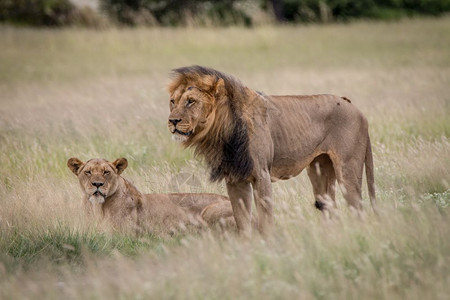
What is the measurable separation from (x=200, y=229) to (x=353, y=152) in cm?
140

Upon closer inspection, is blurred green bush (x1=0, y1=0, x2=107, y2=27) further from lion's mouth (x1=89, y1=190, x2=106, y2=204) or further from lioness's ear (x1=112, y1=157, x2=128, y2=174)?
lion's mouth (x1=89, y1=190, x2=106, y2=204)

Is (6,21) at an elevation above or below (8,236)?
below

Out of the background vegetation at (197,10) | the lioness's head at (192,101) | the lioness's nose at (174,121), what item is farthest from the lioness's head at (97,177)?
the background vegetation at (197,10)

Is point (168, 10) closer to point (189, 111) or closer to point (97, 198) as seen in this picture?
point (97, 198)

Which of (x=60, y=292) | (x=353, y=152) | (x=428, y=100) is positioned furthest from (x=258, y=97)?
(x=428, y=100)

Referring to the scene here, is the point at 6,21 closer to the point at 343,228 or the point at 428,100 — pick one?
the point at 428,100

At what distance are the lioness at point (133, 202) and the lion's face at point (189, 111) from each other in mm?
1291

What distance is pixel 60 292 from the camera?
16.6ft

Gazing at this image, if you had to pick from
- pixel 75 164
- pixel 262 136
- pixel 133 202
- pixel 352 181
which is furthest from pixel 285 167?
pixel 75 164

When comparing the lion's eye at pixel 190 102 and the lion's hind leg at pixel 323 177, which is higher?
the lion's eye at pixel 190 102

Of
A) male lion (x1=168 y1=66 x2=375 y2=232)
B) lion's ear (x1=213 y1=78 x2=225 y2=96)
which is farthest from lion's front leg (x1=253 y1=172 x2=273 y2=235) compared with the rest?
lion's ear (x1=213 y1=78 x2=225 y2=96)

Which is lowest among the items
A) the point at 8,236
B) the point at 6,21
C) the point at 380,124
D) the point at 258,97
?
the point at 6,21

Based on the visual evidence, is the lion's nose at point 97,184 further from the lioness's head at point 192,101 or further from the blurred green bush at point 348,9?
the blurred green bush at point 348,9

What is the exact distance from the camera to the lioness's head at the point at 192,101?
5.61 metres
